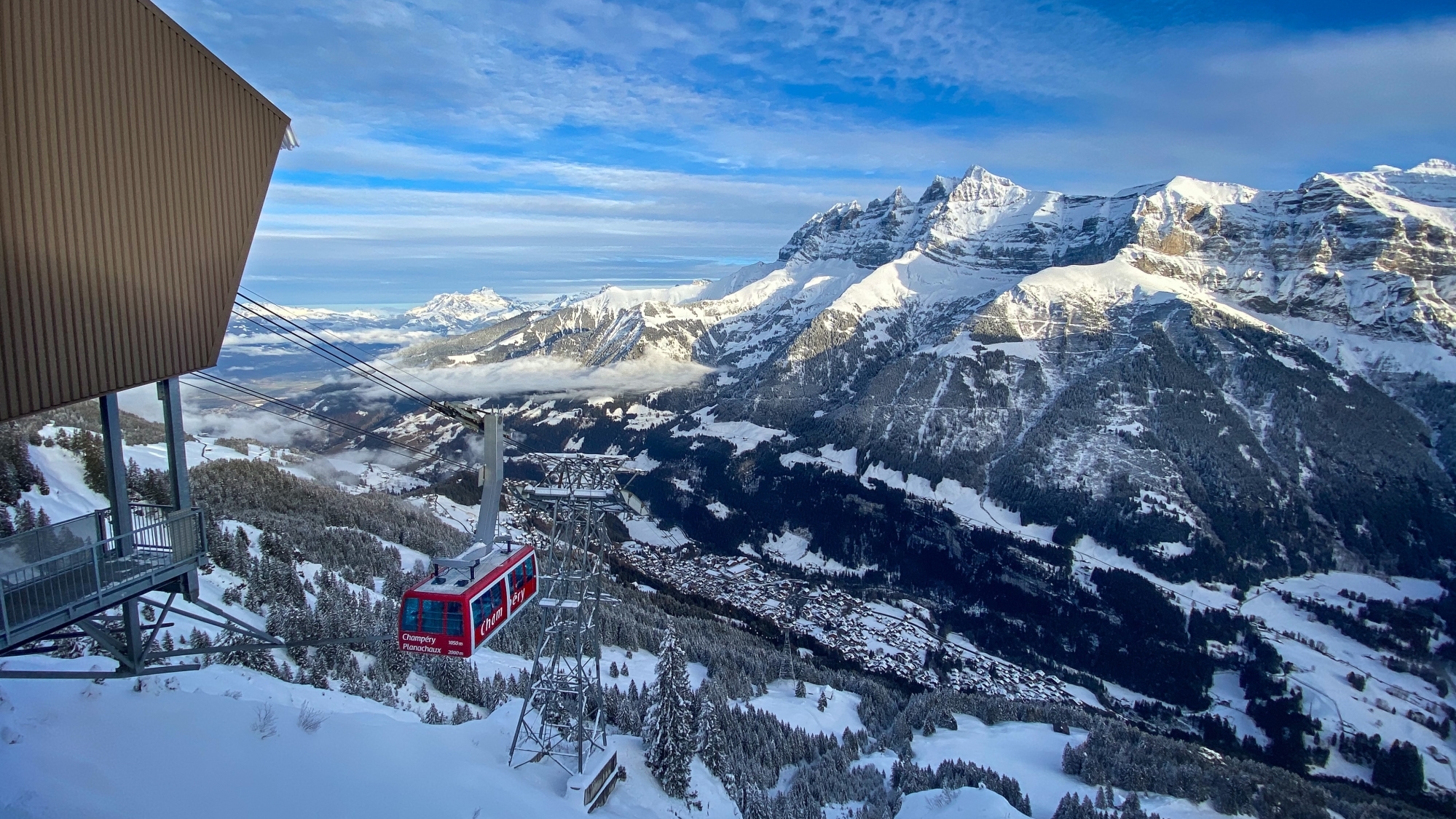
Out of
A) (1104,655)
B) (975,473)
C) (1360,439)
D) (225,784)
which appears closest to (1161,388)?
(1360,439)

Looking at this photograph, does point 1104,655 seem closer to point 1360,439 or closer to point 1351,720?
point 1351,720

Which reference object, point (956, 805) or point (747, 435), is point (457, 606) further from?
point (747, 435)

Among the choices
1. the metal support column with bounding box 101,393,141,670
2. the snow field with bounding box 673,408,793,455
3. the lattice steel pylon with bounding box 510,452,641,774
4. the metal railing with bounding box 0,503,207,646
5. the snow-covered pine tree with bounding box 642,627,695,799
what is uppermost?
the metal support column with bounding box 101,393,141,670

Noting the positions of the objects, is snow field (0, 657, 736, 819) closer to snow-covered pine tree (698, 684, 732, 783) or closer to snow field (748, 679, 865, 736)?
snow-covered pine tree (698, 684, 732, 783)

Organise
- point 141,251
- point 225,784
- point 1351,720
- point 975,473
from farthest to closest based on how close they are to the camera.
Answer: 1. point 975,473
2. point 1351,720
3. point 225,784
4. point 141,251

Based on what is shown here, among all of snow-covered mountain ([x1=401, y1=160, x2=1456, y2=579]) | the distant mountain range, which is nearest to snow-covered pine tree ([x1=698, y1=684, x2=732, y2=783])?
the distant mountain range

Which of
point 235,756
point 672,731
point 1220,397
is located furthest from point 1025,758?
point 1220,397

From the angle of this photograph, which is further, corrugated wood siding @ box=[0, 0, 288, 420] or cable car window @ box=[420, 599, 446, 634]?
cable car window @ box=[420, 599, 446, 634]
